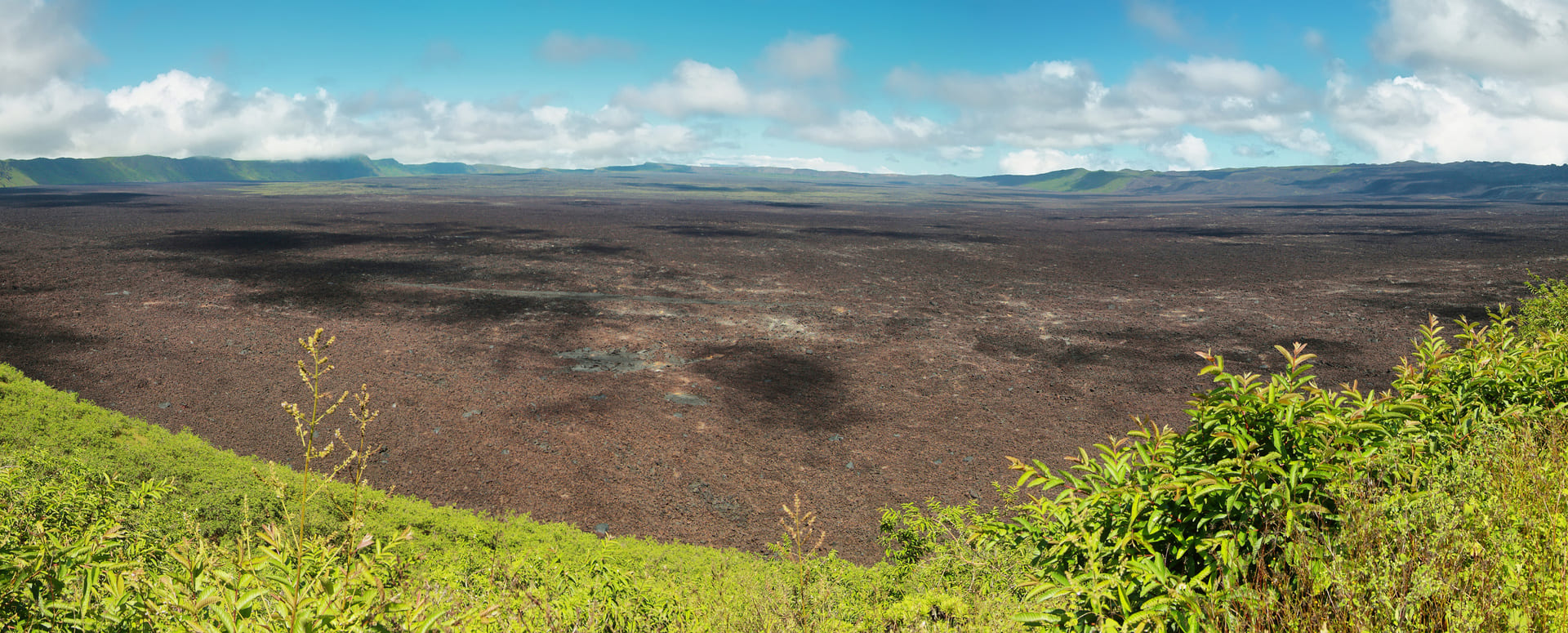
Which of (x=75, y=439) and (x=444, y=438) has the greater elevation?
(x=75, y=439)

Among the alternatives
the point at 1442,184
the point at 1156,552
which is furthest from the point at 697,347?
the point at 1442,184

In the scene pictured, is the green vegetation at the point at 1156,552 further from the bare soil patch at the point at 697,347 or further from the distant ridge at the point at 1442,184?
the distant ridge at the point at 1442,184

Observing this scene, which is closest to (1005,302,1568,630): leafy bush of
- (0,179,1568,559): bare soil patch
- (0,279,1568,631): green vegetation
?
(0,279,1568,631): green vegetation

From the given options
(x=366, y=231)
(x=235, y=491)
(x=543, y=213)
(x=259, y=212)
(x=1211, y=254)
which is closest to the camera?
(x=235, y=491)

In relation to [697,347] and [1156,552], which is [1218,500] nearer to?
[1156,552]

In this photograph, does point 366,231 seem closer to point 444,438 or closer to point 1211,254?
point 444,438

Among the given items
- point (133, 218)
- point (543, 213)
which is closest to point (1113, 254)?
point (543, 213)

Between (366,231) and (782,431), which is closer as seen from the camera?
(782,431)

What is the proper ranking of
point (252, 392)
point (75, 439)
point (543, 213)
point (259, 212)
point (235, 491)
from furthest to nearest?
1. point (543, 213)
2. point (259, 212)
3. point (252, 392)
4. point (75, 439)
5. point (235, 491)

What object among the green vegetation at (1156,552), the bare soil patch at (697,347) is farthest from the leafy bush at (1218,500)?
the bare soil patch at (697,347)
